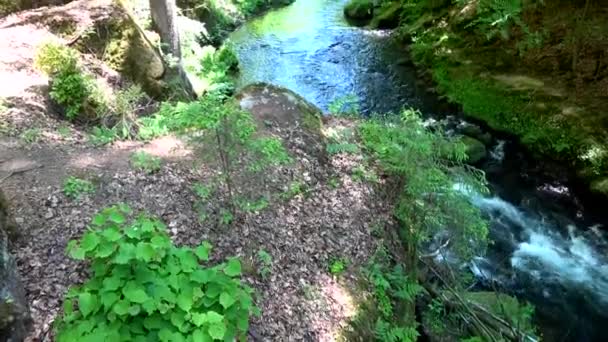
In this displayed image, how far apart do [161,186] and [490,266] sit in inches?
213

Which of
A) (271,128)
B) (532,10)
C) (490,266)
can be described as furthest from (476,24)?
(271,128)

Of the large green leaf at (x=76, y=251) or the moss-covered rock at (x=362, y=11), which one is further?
the moss-covered rock at (x=362, y=11)

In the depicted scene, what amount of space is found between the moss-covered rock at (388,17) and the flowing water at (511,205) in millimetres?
1445

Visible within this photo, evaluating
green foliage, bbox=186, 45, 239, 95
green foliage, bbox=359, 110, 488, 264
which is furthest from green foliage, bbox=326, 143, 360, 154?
green foliage, bbox=186, 45, 239, 95

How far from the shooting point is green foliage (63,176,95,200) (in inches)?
193

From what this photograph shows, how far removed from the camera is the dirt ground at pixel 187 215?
4184 mm

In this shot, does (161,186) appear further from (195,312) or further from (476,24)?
(476,24)

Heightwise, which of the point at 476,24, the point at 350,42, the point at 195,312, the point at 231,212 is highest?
the point at 195,312

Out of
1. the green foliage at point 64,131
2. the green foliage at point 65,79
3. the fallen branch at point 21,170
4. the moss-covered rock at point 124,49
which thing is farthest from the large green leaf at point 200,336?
the moss-covered rock at point 124,49

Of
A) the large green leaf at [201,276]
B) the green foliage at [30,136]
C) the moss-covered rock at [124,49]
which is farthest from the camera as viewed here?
the moss-covered rock at [124,49]

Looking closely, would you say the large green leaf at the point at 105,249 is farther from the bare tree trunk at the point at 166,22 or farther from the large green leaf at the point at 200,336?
the bare tree trunk at the point at 166,22

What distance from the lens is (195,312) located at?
290 centimetres

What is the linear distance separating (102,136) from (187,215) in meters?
2.27

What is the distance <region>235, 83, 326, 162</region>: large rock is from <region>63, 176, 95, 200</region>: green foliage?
93.4 inches
